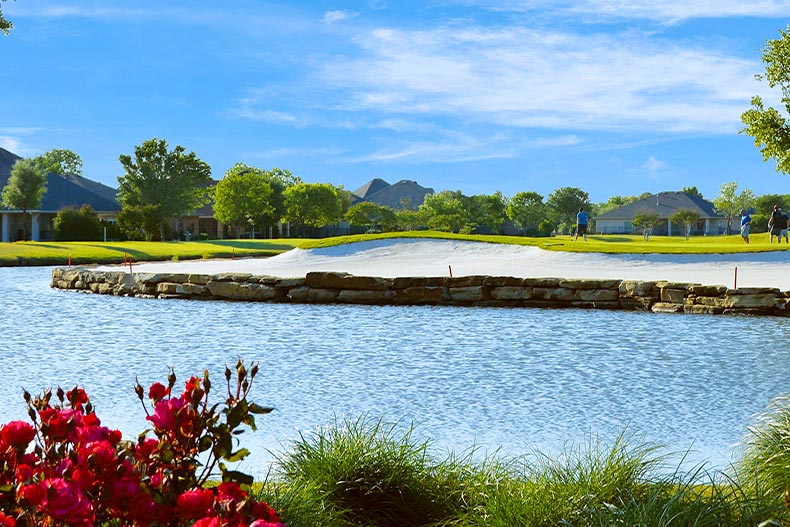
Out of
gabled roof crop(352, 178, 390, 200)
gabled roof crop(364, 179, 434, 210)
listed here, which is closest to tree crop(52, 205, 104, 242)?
gabled roof crop(364, 179, 434, 210)

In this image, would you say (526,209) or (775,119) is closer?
(775,119)

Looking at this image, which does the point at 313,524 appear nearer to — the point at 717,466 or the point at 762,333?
the point at 717,466

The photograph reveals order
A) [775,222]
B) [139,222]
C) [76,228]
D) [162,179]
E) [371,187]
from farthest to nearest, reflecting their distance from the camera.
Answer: [371,187] → [162,179] → [139,222] → [76,228] → [775,222]

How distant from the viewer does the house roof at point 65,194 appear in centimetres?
6369

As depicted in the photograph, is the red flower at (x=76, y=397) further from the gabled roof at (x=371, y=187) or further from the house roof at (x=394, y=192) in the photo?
the gabled roof at (x=371, y=187)

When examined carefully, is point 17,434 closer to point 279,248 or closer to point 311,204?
point 279,248

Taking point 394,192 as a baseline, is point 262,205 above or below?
below

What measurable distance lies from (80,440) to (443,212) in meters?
88.9

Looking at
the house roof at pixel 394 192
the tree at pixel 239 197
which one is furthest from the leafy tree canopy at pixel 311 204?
the house roof at pixel 394 192

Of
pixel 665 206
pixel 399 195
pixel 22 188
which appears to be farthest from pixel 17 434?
pixel 399 195

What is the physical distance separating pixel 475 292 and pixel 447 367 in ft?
24.8

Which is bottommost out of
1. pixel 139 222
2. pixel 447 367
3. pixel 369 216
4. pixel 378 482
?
pixel 447 367

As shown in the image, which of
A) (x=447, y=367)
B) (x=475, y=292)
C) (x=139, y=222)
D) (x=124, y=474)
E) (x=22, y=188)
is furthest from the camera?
(x=139, y=222)

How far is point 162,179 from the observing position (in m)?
62.2
